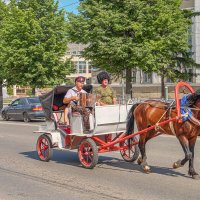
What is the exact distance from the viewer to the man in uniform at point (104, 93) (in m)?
10.3

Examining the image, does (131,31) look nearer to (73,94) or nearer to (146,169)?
(73,94)

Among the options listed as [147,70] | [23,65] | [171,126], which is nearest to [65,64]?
[23,65]

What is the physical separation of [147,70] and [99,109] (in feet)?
68.7

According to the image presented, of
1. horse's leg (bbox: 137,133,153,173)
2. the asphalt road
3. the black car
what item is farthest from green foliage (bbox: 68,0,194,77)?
horse's leg (bbox: 137,133,153,173)

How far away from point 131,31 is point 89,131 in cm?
2095

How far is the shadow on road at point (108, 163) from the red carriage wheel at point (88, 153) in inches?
15.9

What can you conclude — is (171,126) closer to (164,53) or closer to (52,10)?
(164,53)

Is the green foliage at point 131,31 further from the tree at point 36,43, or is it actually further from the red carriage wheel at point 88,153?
the red carriage wheel at point 88,153

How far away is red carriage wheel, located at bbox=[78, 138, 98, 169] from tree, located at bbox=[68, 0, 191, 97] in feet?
63.5

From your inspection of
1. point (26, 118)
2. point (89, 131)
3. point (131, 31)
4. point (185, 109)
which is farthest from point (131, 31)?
point (185, 109)

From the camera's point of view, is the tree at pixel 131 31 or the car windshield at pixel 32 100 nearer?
the car windshield at pixel 32 100

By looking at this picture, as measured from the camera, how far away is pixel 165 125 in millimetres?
9133

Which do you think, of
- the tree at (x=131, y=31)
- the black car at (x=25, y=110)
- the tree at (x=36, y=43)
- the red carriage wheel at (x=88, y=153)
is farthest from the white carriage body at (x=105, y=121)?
the tree at (x=36, y=43)

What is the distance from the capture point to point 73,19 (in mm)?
30859
